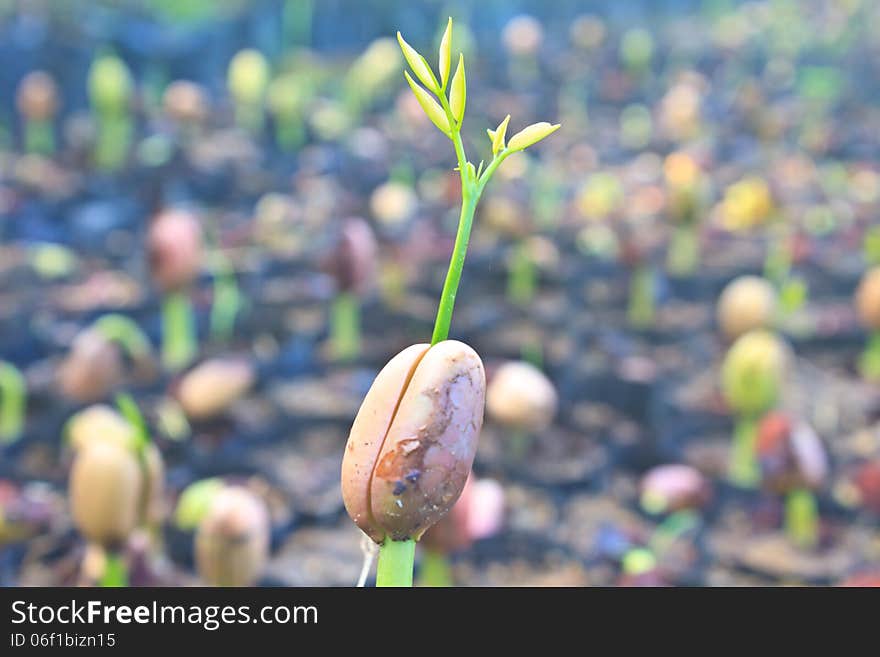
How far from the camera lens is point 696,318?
1069 mm

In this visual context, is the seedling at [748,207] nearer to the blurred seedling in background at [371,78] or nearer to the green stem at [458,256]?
the blurred seedling in background at [371,78]

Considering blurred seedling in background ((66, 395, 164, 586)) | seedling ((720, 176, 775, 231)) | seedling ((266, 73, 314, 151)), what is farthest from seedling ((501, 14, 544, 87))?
blurred seedling in background ((66, 395, 164, 586))

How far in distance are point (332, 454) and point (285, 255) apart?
1.20 ft

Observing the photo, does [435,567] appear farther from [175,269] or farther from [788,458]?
[175,269]

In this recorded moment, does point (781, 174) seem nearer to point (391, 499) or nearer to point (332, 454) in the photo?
point (332, 454)

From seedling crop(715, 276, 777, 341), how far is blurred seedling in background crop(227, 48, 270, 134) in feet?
2.58

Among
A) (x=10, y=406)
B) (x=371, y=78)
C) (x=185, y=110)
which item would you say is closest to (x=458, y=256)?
(x=10, y=406)

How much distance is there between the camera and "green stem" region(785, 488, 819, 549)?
2.28 feet

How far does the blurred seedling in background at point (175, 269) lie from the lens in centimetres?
78

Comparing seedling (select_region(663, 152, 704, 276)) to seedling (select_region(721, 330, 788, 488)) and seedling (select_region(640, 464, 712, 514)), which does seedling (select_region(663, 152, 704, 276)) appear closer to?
seedling (select_region(721, 330, 788, 488))

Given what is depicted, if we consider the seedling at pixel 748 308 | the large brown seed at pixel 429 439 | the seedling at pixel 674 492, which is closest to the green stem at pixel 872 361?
the seedling at pixel 748 308

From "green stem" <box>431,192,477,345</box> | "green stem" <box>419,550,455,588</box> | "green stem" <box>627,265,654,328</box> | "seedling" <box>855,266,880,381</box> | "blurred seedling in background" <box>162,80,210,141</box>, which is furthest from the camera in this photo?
"blurred seedling in background" <box>162,80,210,141</box>

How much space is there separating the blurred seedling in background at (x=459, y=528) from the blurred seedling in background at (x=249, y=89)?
979 millimetres
